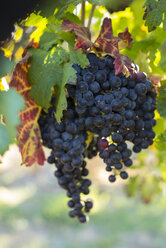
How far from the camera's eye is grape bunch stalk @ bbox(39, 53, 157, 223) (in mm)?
1015

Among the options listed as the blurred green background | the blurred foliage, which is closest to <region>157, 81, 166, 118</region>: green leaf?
the blurred foliage

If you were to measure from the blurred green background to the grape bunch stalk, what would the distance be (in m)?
4.36

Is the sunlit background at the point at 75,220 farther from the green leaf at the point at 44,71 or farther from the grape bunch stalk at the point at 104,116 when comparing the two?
the green leaf at the point at 44,71

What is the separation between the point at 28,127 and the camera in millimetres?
1175

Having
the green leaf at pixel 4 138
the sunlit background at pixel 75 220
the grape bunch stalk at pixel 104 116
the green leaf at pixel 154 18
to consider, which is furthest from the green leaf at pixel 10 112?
the sunlit background at pixel 75 220

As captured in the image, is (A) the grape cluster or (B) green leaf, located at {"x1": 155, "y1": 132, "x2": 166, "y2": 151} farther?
(B) green leaf, located at {"x1": 155, "y1": 132, "x2": 166, "y2": 151}

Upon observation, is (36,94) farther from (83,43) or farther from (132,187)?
(132,187)

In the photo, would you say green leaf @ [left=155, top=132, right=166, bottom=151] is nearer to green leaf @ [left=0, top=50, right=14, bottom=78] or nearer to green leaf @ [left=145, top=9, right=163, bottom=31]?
green leaf @ [left=145, top=9, right=163, bottom=31]

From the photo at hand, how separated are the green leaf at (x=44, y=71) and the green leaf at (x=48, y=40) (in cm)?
2

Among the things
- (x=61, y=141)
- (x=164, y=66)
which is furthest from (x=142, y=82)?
(x=61, y=141)

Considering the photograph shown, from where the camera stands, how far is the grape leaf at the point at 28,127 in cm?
111

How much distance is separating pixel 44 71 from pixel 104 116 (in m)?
0.24

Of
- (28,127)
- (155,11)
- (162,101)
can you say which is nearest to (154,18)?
(155,11)

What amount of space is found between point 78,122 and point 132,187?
2270 mm
